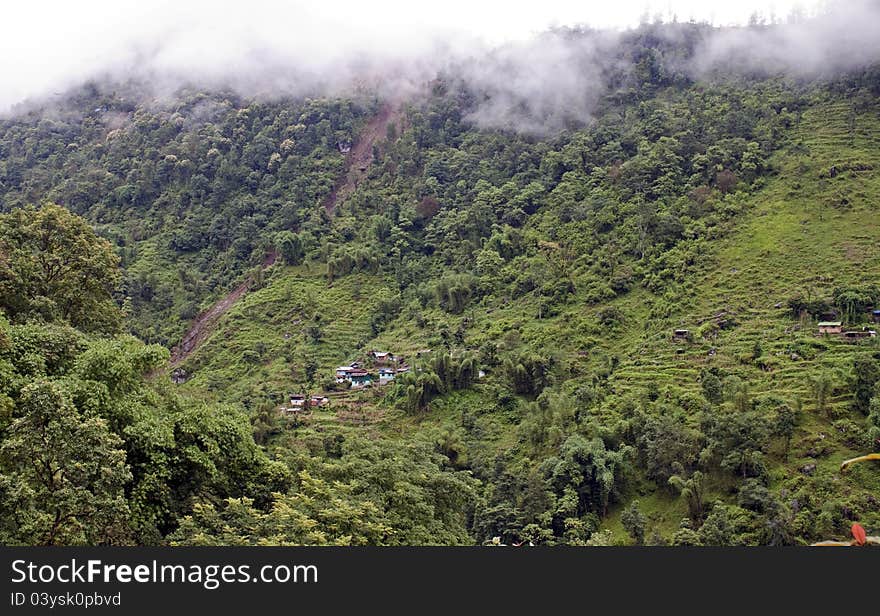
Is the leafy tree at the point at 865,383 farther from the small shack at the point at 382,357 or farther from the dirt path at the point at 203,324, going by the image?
the dirt path at the point at 203,324

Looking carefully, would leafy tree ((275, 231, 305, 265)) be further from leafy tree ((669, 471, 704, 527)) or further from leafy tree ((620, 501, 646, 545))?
leafy tree ((669, 471, 704, 527))

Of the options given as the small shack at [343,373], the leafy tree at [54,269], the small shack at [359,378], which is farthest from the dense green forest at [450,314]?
the small shack at [343,373]

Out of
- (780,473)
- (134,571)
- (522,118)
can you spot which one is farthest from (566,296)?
(134,571)

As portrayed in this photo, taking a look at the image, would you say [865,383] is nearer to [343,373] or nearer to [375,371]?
[375,371]

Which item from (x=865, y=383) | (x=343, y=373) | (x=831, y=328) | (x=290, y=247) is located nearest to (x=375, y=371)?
(x=343, y=373)

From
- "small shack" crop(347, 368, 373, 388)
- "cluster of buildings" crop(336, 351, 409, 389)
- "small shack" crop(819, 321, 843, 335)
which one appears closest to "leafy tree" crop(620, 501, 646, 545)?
"small shack" crop(819, 321, 843, 335)

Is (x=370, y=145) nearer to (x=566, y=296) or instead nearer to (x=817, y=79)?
(x=566, y=296)
